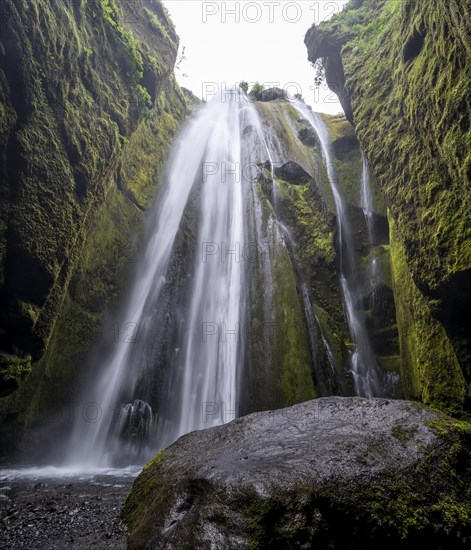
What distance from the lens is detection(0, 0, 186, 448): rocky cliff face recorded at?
5164 millimetres

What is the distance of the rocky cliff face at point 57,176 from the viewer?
5164 mm

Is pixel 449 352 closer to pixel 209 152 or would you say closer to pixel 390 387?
pixel 390 387

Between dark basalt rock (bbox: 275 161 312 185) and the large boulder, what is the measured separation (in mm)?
10290

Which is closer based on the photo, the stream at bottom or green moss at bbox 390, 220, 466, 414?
the stream at bottom

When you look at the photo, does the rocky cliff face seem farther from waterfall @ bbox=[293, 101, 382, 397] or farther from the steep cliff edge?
waterfall @ bbox=[293, 101, 382, 397]

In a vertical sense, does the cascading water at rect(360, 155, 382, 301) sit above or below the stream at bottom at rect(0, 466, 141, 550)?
above

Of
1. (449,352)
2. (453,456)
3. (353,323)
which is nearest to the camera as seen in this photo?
(453,456)

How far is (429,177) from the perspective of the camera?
18.9 feet

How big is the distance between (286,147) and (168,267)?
735 cm

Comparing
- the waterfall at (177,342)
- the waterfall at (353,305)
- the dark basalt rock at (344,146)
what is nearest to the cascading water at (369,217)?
the waterfall at (353,305)

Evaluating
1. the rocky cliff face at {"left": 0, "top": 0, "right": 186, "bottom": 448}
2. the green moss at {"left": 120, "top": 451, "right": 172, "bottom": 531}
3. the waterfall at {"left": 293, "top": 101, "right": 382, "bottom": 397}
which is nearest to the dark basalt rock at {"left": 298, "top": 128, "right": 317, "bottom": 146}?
the waterfall at {"left": 293, "top": 101, "right": 382, "bottom": 397}

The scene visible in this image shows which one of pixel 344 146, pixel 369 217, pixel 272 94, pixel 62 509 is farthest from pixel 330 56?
pixel 62 509

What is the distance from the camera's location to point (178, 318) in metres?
9.38

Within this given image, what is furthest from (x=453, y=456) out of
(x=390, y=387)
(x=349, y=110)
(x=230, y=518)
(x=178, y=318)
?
(x=349, y=110)
